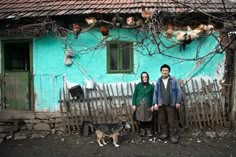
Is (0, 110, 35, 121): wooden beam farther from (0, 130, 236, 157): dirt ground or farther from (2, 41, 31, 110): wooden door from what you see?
(0, 130, 236, 157): dirt ground

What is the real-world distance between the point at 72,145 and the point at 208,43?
4.35 m

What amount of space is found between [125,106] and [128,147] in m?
1.36

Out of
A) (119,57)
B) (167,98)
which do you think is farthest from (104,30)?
(167,98)

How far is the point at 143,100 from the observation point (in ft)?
24.4

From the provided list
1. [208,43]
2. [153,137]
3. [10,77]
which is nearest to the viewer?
[153,137]

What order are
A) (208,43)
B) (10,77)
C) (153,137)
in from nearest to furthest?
(153,137), (208,43), (10,77)

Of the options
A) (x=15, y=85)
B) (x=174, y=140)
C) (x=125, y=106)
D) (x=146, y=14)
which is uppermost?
(x=146, y=14)

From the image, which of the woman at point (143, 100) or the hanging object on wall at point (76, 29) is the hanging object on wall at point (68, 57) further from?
the woman at point (143, 100)

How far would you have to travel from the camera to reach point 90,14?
7.95 meters

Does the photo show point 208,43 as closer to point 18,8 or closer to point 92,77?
point 92,77

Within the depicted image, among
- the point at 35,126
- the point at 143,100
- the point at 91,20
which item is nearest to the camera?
the point at 143,100

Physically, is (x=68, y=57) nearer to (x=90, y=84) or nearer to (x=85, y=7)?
(x=90, y=84)

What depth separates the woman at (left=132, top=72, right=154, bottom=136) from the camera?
7422 millimetres

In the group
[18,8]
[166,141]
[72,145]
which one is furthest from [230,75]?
[18,8]
